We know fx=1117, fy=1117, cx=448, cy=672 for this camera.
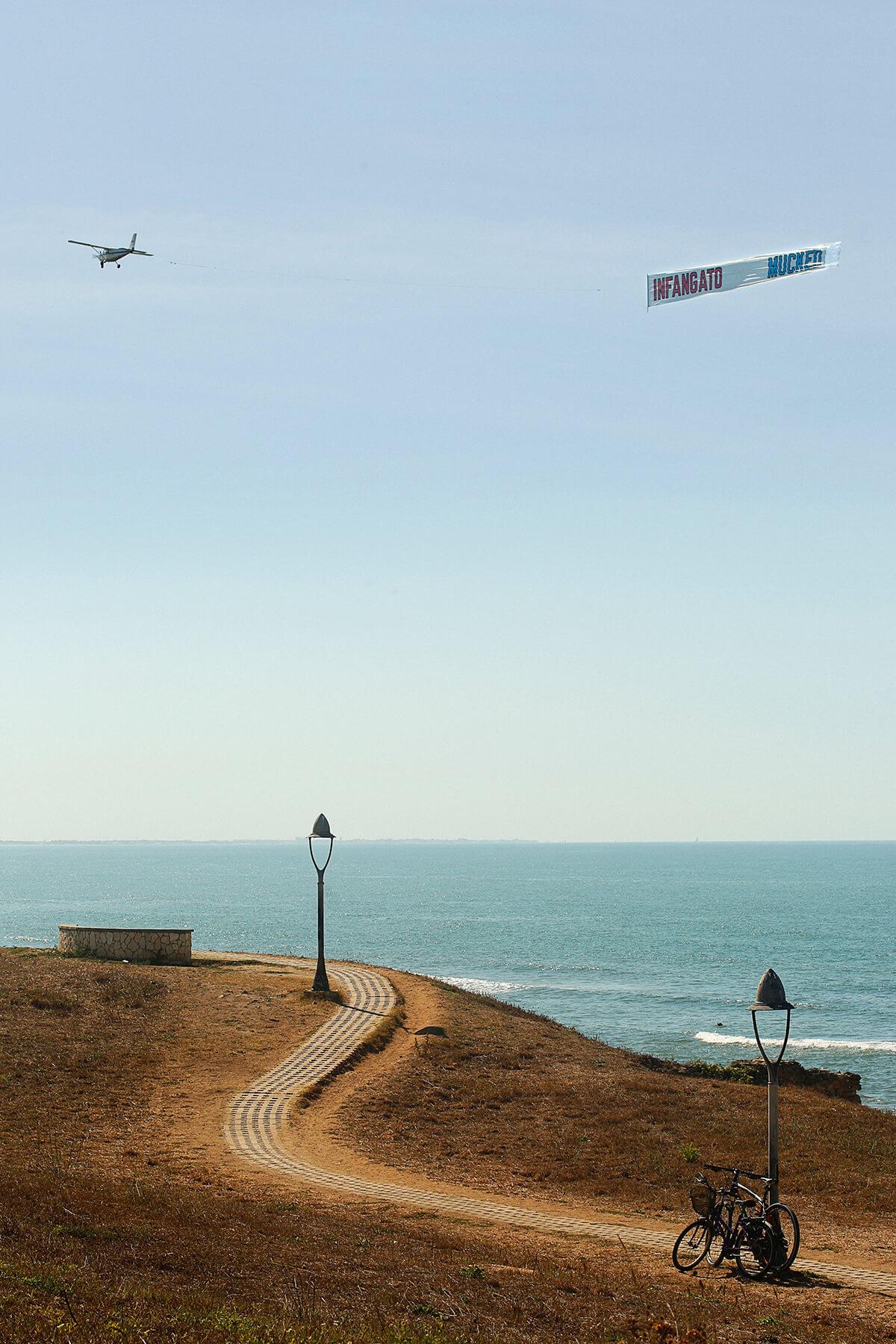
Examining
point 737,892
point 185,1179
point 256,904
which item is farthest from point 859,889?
point 185,1179

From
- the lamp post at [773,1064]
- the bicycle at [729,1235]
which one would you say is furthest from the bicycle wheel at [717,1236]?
the lamp post at [773,1064]

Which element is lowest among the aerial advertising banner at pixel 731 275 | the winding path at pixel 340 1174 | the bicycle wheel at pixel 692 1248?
the winding path at pixel 340 1174

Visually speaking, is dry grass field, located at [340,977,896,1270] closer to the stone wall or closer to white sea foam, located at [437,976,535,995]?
the stone wall

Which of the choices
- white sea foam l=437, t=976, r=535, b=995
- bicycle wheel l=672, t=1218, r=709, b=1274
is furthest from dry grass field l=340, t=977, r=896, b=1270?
white sea foam l=437, t=976, r=535, b=995

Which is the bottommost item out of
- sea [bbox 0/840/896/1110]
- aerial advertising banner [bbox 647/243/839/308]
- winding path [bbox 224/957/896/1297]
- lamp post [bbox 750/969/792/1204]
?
sea [bbox 0/840/896/1110]

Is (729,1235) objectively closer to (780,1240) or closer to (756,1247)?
(756,1247)

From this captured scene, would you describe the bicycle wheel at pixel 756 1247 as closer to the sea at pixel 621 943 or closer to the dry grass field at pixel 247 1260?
the dry grass field at pixel 247 1260

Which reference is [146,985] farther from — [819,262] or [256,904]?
[256,904]
